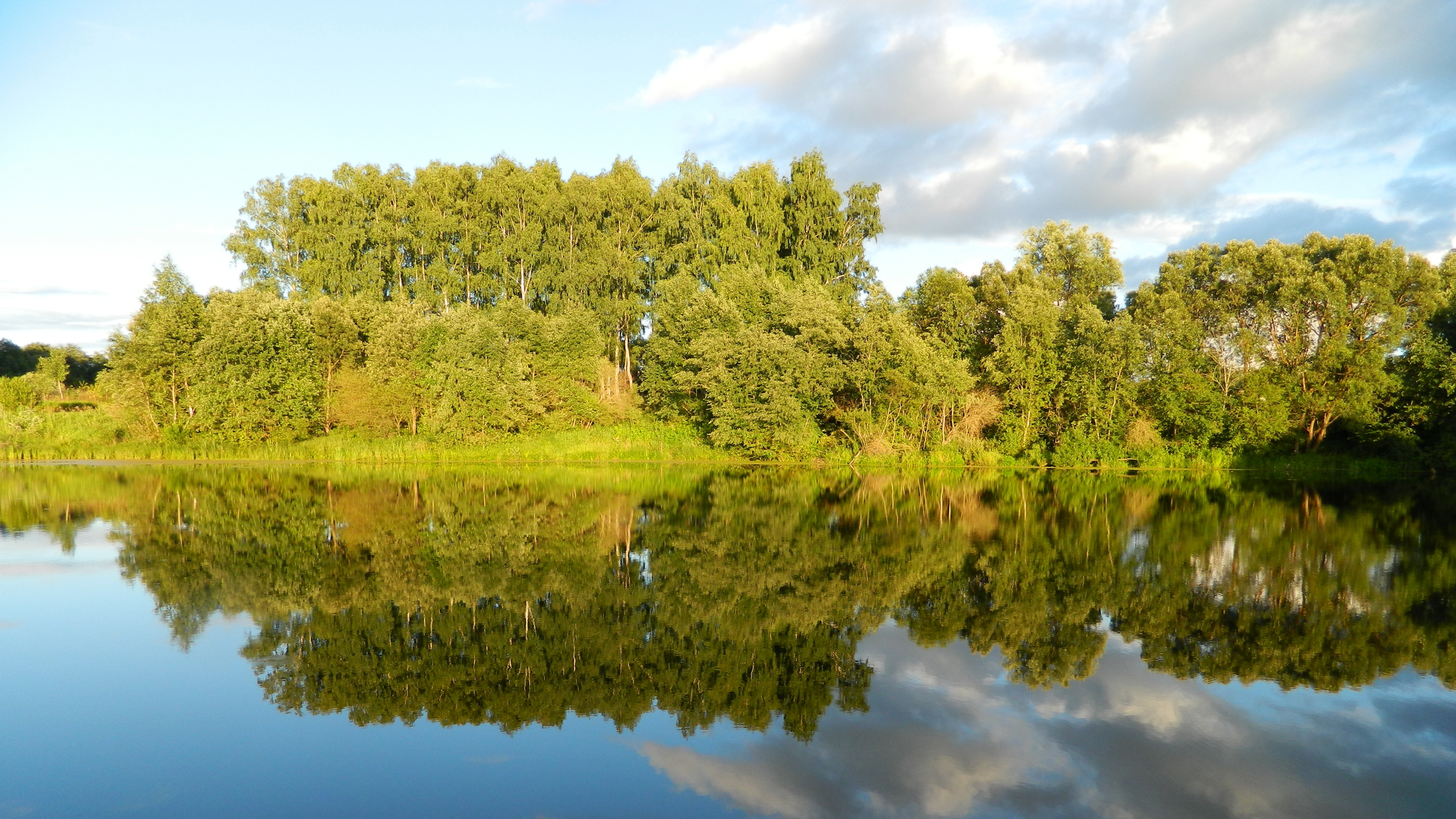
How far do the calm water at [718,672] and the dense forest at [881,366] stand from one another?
19.4m

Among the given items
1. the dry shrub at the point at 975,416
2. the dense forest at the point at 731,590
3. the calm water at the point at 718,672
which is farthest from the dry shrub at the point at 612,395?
the calm water at the point at 718,672

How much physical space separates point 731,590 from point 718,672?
3.57 meters

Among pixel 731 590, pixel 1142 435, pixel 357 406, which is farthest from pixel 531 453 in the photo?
pixel 1142 435

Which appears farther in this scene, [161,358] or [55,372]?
[55,372]

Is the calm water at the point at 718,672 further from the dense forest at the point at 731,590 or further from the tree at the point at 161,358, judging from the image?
the tree at the point at 161,358

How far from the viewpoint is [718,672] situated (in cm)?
889

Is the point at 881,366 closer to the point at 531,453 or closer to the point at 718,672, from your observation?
the point at 531,453

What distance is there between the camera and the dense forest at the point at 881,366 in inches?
1444

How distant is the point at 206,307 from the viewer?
1614 inches

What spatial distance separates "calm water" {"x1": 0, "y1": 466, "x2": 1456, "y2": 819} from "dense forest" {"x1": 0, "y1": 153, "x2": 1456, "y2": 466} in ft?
63.7

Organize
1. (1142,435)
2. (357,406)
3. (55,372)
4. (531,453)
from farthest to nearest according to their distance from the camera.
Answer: (55,372) → (531,453) → (357,406) → (1142,435)

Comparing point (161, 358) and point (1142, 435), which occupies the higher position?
point (161, 358)

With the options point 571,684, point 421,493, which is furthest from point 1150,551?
point 421,493

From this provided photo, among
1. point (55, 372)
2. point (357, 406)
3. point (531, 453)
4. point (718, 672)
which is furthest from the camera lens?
point (55, 372)
